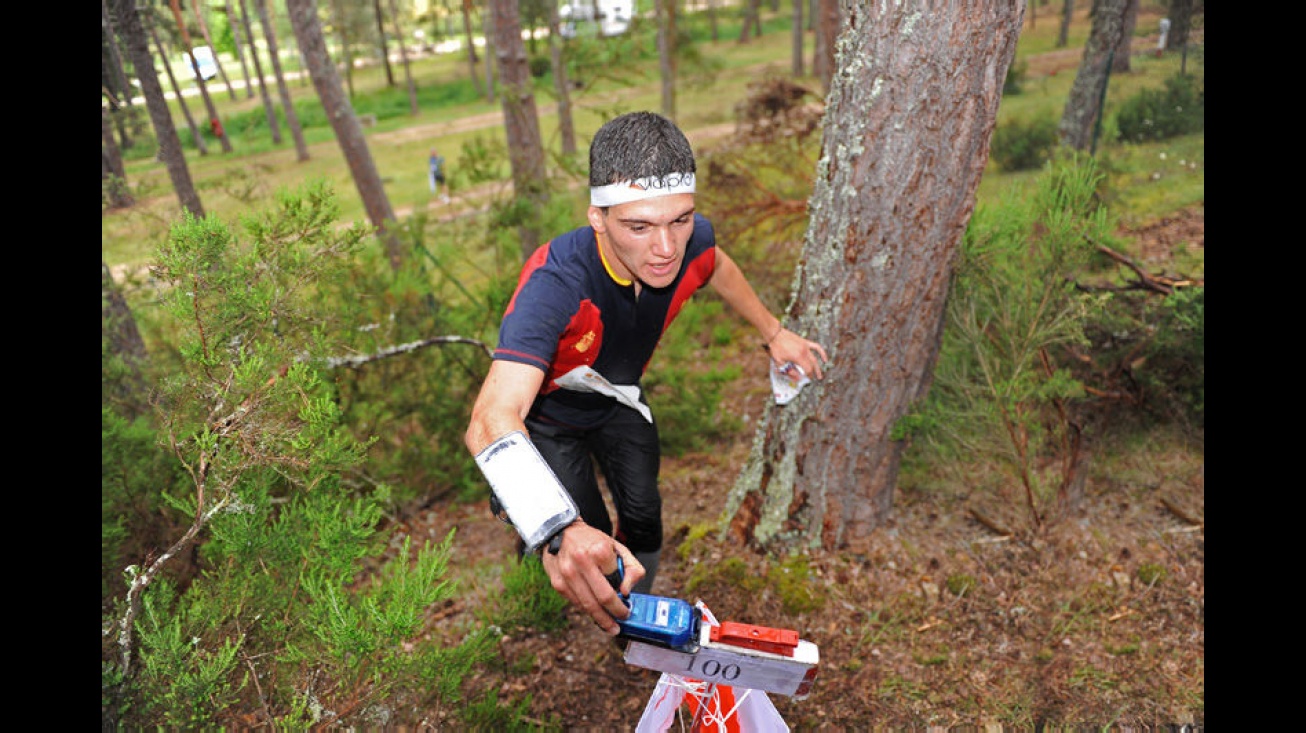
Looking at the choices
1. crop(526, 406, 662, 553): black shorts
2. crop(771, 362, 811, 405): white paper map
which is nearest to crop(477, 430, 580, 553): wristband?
crop(526, 406, 662, 553): black shorts

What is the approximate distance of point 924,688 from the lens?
2977mm

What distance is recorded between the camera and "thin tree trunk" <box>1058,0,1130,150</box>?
30.0 ft

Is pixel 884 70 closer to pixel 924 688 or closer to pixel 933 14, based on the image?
pixel 933 14

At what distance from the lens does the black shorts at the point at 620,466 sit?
296 centimetres

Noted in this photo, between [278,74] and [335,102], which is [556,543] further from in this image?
[278,74]

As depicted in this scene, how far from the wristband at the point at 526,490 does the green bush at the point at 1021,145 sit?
39.1 ft

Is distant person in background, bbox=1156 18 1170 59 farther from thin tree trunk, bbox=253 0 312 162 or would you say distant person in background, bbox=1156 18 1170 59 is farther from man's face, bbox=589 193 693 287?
thin tree trunk, bbox=253 0 312 162

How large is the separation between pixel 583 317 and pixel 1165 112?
10854mm

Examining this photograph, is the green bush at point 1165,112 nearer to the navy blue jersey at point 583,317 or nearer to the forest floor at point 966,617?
the forest floor at point 966,617

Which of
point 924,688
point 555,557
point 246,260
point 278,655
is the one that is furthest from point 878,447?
point 246,260

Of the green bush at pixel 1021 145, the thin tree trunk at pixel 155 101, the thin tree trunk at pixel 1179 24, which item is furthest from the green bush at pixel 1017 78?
the thin tree trunk at pixel 155 101

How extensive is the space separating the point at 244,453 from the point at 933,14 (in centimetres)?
288

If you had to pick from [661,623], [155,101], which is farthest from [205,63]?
[661,623]

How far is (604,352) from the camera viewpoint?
9.07ft
